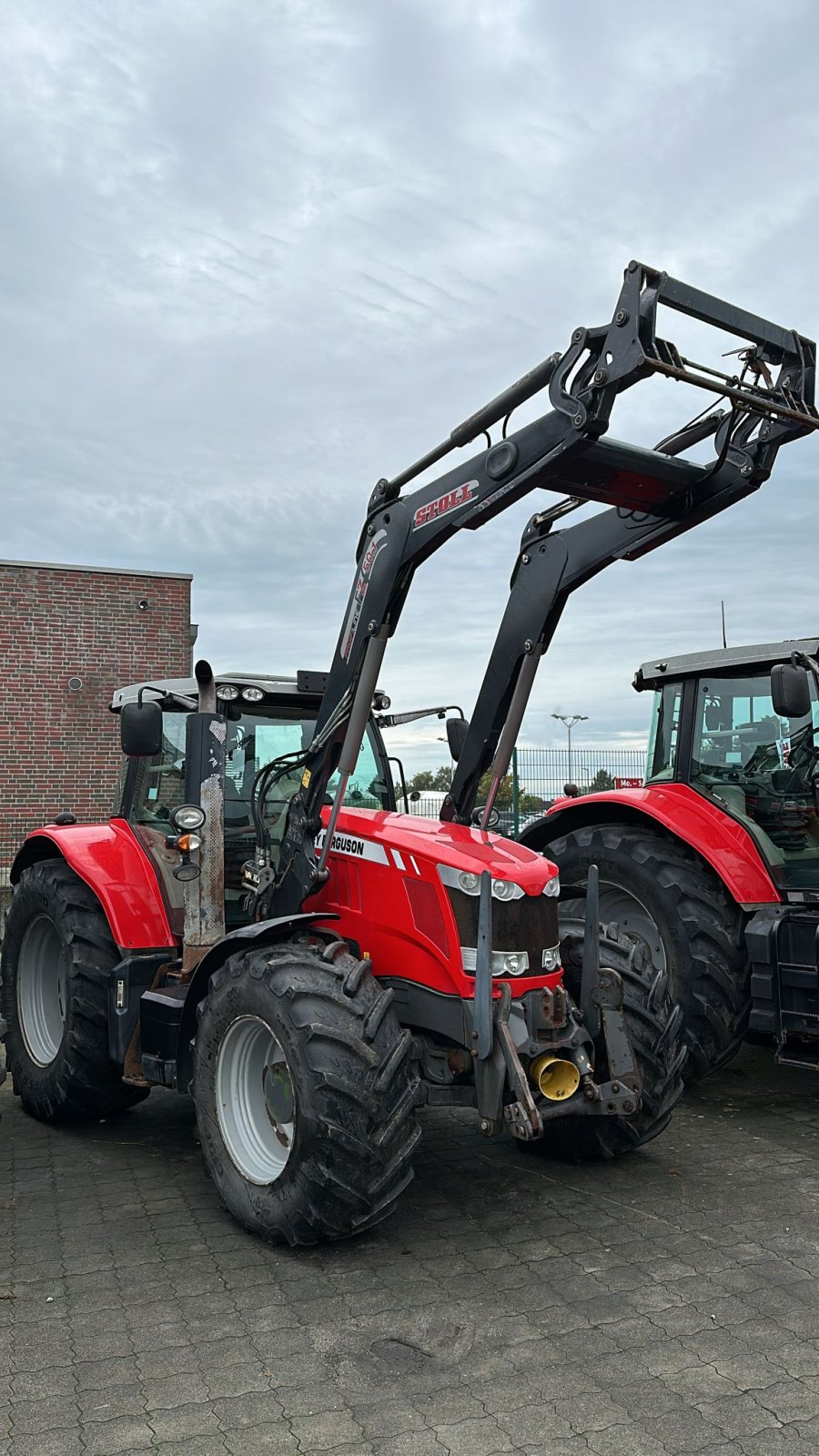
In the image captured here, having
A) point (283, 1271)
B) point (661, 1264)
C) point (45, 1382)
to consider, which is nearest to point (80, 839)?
point (283, 1271)

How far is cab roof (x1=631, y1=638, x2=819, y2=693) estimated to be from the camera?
20.8ft

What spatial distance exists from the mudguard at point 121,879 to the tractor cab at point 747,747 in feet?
10.0

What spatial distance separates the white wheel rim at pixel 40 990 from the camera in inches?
244

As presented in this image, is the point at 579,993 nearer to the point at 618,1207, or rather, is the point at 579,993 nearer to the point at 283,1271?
the point at 618,1207

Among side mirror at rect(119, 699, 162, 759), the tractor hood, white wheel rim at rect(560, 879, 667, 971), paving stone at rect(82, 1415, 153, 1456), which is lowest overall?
paving stone at rect(82, 1415, 153, 1456)

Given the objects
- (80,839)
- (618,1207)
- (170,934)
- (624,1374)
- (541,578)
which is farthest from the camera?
(80,839)

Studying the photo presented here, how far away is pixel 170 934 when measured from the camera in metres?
5.49

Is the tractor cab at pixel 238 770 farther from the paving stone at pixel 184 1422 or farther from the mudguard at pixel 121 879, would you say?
the paving stone at pixel 184 1422

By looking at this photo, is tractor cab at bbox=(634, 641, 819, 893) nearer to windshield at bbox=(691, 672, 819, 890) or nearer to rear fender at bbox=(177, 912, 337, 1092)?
windshield at bbox=(691, 672, 819, 890)

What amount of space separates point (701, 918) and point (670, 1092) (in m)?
1.34

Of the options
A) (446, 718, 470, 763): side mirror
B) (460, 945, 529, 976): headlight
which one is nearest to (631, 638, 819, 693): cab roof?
(446, 718, 470, 763): side mirror

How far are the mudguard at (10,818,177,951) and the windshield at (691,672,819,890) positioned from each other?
3.12 meters

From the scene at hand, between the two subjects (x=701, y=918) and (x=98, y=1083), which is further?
(x=701, y=918)

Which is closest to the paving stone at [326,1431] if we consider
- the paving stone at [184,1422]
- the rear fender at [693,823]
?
the paving stone at [184,1422]
